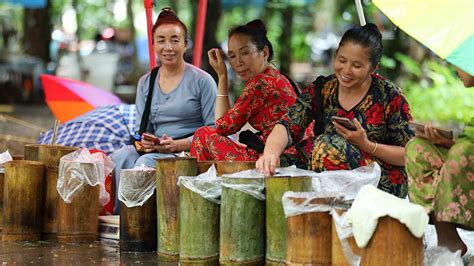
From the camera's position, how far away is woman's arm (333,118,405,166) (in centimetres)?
529

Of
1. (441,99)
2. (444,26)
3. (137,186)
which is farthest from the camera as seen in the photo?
(441,99)

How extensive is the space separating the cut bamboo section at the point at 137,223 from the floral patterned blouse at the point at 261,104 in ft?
1.96

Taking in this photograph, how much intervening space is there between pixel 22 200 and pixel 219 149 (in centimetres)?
140

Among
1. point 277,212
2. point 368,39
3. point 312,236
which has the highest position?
point 368,39

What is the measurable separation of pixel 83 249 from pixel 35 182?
0.64 meters

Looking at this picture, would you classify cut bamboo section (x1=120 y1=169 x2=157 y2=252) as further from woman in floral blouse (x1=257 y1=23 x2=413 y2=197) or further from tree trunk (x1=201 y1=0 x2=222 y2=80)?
tree trunk (x1=201 y1=0 x2=222 y2=80)

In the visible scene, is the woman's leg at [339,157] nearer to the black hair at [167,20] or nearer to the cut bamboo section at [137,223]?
the cut bamboo section at [137,223]

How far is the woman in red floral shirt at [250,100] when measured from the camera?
6.12 metres

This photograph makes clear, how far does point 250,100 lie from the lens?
20.1 feet

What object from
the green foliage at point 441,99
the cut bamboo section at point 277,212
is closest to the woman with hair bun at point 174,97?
the cut bamboo section at point 277,212

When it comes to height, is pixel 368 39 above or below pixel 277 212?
above

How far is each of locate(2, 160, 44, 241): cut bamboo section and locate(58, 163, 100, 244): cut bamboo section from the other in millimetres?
199

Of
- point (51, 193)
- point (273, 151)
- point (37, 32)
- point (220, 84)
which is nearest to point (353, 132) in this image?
point (273, 151)

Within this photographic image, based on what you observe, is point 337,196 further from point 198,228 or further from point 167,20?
point 167,20
